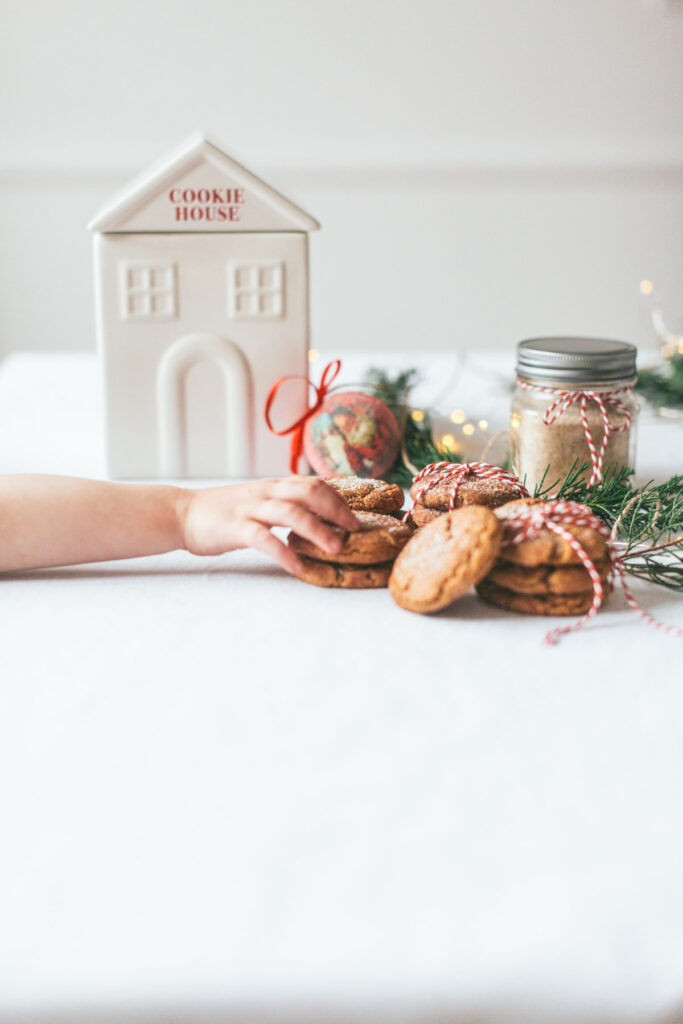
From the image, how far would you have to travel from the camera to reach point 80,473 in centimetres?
100

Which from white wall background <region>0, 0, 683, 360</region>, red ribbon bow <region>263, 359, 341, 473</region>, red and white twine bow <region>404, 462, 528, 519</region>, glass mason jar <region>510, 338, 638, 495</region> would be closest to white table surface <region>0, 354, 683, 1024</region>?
red and white twine bow <region>404, 462, 528, 519</region>

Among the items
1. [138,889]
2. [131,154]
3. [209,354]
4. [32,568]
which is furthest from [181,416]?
[131,154]

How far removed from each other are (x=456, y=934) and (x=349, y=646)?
24cm

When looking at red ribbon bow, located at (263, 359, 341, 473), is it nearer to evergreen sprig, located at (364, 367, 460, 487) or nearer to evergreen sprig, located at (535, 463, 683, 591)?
evergreen sprig, located at (364, 367, 460, 487)

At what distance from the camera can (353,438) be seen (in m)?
0.94

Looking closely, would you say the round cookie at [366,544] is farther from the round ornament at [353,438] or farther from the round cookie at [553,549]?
the round ornament at [353,438]

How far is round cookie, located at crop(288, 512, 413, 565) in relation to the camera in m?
0.66

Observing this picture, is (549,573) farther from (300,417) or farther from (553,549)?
(300,417)

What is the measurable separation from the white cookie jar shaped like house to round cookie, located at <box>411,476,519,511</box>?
317mm

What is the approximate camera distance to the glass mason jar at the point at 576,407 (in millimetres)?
835

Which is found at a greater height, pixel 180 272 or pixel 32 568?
pixel 180 272

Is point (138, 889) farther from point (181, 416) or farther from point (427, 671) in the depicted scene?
point (181, 416)

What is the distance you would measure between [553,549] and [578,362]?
0.28 meters

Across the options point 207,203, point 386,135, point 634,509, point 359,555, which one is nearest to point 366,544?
point 359,555
